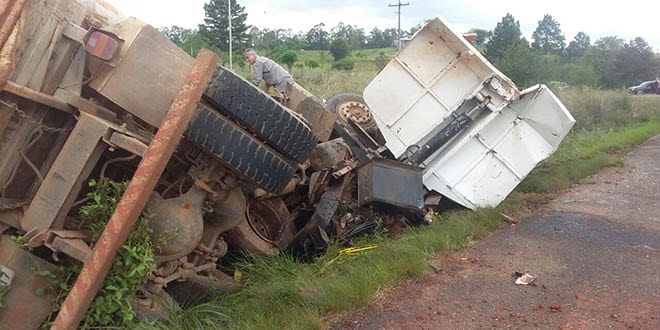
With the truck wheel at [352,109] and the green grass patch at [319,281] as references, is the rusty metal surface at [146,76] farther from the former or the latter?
the truck wheel at [352,109]

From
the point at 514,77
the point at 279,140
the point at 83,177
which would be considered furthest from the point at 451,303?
the point at 514,77

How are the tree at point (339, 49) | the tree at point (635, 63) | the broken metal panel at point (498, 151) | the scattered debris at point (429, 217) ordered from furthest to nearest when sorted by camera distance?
the tree at point (339, 49) < the tree at point (635, 63) < the broken metal panel at point (498, 151) < the scattered debris at point (429, 217)

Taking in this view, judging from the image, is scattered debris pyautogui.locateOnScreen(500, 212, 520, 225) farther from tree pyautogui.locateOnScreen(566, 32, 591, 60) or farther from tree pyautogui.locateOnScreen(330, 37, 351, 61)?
tree pyautogui.locateOnScreen(566, 32, 591, 60)

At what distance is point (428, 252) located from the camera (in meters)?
4.47

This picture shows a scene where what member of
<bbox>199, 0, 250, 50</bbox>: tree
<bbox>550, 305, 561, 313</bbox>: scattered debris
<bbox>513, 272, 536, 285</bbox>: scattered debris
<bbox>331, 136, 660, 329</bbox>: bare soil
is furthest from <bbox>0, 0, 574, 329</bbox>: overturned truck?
<bbox>199, 0, 250, 50</bbox>: tree

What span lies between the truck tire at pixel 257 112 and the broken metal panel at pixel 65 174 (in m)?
0.66

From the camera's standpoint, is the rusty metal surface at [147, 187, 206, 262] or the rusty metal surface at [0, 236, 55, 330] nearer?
the rusty metal surface at [0, 236, 55, 330]

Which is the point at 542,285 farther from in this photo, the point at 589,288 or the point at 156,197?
the point at 156,197

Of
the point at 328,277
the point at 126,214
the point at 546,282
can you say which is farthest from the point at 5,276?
the point at 546,282

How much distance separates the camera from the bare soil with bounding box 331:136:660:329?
323cm

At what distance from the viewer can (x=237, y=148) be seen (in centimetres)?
352

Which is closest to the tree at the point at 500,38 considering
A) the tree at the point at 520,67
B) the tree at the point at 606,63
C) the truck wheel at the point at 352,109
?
the tree at the point at 520,67

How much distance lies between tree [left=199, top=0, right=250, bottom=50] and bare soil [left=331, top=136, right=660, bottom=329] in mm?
37495

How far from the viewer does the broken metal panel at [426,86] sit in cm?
626
